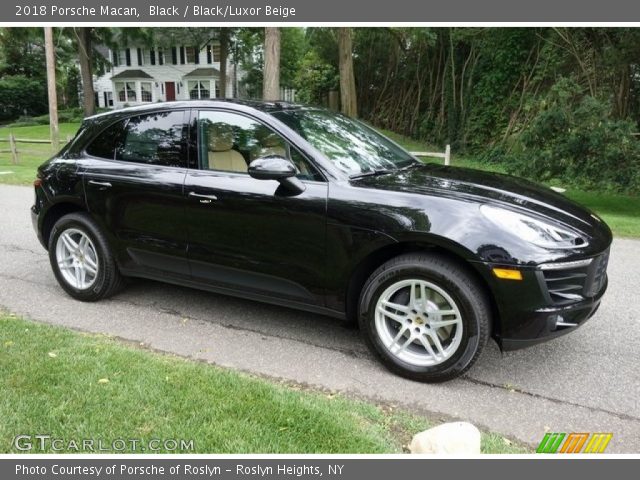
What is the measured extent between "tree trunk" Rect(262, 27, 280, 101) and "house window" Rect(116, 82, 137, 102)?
130ft

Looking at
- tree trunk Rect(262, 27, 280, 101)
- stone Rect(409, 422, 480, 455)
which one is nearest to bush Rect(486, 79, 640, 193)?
tree trunk Rect(262, 27, 280, 101)

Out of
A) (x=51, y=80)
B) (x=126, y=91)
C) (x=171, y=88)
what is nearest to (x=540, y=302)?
(x=51, y=80)

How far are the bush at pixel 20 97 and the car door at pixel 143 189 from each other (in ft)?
154

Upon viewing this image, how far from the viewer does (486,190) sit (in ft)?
11.4

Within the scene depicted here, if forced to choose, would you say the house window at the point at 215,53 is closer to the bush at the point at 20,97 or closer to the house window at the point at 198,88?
the house window at the point at 198,88

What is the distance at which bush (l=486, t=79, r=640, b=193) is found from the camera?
9320 millimetres

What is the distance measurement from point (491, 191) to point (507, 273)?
683 millimetres

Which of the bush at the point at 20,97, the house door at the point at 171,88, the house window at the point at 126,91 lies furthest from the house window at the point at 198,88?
the bush at the point at 20,97

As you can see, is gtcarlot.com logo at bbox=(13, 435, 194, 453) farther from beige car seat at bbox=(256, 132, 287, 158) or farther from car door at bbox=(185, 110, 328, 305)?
beige car seat at bbox=(256, 132, 287, 158)

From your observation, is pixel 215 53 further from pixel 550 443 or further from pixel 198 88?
pixel 550 443

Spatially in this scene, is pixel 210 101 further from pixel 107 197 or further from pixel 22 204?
pixel 22 204

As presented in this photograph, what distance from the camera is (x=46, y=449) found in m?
2.64

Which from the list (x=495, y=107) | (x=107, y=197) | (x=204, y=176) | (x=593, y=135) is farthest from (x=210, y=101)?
(x=495, y=107)

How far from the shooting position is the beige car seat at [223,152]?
3957 millimetres
